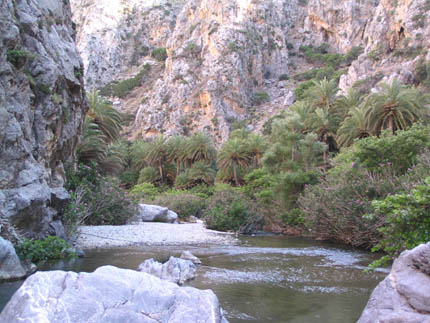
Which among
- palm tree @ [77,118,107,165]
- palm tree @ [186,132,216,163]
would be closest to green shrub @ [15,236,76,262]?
palm tree @ [77,118,107,165]

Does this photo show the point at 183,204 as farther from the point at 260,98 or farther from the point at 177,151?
the point at 260,98

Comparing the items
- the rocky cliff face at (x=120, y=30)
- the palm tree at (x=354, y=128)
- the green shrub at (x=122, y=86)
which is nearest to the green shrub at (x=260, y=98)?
the green shrub at (x=122, y=86)

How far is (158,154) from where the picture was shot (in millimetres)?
43938

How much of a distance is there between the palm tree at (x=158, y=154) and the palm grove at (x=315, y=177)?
390 cm

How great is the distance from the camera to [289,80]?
244ft

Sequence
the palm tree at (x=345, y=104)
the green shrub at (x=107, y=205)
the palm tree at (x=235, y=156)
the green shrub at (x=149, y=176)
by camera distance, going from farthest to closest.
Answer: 1. the green shrub at (x=149, y=176)
2. the palm tree at (x=235, y=156)
3. the palm tree at (x=345, y=104)
4. the green shrub at (x=107, y=205)

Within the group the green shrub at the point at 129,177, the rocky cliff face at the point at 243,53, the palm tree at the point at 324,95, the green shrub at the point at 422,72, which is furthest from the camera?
the rocky cliff face at the point at 243,53

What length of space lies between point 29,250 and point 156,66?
3127 inches

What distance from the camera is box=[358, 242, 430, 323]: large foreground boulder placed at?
12.3 feet

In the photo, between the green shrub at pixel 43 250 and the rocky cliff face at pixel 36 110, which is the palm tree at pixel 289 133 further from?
the green shrub at pixel 43 250

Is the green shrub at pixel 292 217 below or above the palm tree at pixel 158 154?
above

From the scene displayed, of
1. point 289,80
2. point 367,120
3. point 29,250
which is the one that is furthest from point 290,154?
point 289,80

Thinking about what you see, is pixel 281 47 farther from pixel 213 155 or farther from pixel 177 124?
pixel 213 155

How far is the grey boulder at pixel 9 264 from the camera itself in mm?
7586
